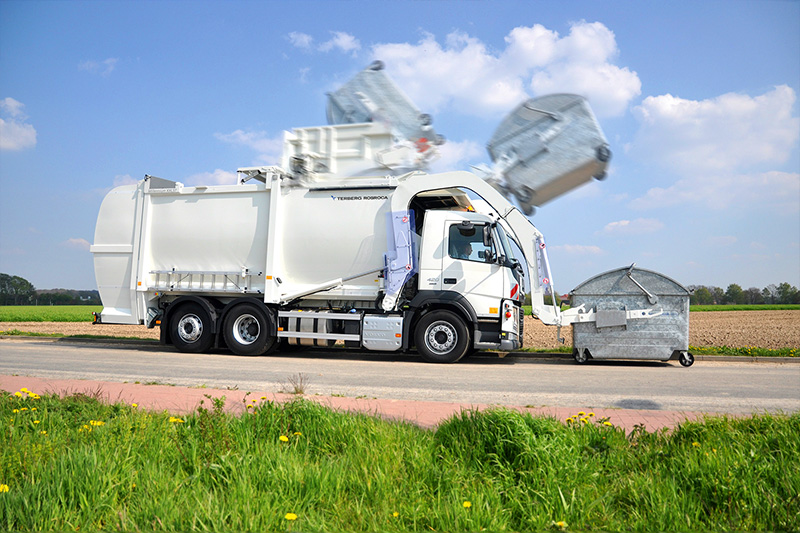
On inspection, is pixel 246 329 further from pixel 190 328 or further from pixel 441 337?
pixel 441 337

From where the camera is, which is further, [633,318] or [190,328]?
[190,328]

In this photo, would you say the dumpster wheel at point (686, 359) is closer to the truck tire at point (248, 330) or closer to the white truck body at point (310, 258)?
the white truck body at point (310, 258)

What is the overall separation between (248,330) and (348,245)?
9.65ft

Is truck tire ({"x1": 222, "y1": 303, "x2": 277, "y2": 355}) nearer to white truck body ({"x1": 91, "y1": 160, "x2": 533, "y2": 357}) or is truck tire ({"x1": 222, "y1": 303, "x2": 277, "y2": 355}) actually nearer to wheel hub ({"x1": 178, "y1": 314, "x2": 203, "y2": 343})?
white truck body ({"x1": 91, "y1": 160, "x2": 533, "y2": 357})

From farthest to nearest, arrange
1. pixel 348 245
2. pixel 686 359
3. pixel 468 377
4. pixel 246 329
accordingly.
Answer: pixel 246 329 → pixel 348 245 → pixel 686 359 → pixel 468 377

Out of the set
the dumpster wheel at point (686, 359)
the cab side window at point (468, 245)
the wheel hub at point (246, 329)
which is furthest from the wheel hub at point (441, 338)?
the dumpster wheel at point (686, 359)

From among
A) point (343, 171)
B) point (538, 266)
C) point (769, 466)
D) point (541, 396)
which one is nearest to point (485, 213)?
point (538, 266)

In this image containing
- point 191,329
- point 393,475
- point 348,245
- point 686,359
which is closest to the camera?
point 393,475

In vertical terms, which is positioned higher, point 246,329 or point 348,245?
point 348,245

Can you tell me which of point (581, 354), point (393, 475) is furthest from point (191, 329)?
point (393, 475)

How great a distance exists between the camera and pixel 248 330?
12.5m

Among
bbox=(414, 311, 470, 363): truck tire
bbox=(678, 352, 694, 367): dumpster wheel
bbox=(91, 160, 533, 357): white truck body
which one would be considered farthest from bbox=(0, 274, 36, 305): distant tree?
bbox=(678, 352, 694, 367): dumpster wheel

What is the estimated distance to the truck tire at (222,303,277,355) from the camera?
12188 millimetres

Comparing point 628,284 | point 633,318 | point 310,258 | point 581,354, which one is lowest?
point 581,354
